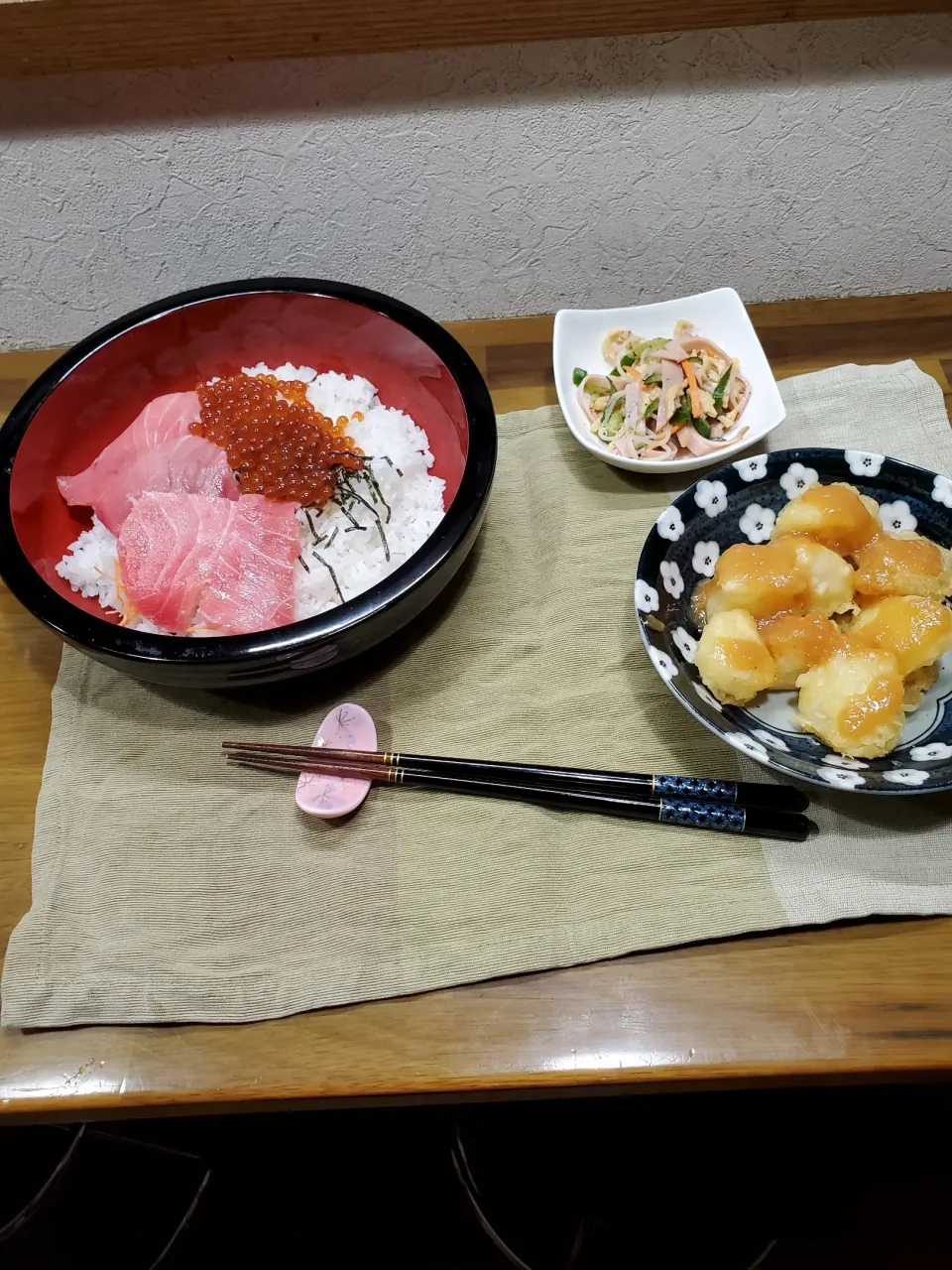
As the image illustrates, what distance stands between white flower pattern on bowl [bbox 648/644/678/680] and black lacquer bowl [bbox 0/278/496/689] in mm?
257

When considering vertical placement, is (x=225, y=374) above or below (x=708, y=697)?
above

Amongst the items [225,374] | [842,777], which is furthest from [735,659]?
[225,374]

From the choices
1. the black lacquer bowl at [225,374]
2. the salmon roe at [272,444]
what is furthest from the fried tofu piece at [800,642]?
the salmon roe at [272,444]

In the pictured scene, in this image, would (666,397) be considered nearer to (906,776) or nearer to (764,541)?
(764,541)

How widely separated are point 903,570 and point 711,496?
249mm

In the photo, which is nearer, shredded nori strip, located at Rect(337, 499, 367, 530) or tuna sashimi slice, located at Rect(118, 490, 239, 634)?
tuna sashimi slice, located at Rect(118, 490, 239, 634)

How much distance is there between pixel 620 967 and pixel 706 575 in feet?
1.62

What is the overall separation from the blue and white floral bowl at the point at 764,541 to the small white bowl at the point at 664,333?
152mm

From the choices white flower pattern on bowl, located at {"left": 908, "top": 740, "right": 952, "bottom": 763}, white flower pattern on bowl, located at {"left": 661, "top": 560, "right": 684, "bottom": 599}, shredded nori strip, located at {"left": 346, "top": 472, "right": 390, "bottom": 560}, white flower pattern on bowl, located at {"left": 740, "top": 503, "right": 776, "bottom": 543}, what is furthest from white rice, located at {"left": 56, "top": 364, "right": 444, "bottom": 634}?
white flower pattern on bowl, located at {"left": 908, "top": 740, "right": 952, "bottom": 763}

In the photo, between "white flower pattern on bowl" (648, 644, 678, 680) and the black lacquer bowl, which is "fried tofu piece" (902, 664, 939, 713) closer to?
"white flower pattern on bowl" (648, 644, 678, 680)

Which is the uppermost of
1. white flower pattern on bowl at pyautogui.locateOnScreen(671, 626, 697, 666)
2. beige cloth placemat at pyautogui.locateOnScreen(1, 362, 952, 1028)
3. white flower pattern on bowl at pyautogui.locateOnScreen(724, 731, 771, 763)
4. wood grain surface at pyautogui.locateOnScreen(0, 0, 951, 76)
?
wood grain surface at pyautogui.locateOnScreen(0, 0, 951, 76)

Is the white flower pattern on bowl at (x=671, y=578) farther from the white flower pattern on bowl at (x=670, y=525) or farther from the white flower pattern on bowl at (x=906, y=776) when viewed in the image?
the white flower pattern on bowl at (x=906, y=776)

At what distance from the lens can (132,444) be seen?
3.94ft

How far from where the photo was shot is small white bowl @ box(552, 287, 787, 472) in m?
1.28
